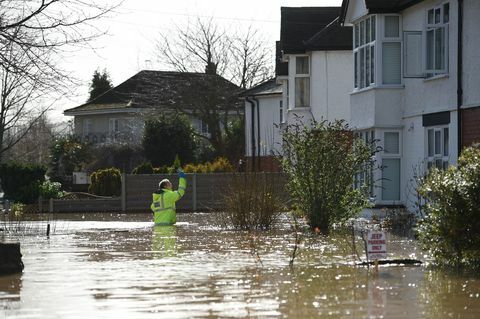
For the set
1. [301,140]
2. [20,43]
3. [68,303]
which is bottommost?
[68,303]

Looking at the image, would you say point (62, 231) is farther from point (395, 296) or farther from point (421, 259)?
point (395, 296)

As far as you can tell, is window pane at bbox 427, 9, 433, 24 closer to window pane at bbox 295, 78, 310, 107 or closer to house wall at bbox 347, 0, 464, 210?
house wall at bbox 347, 0, 464, 210

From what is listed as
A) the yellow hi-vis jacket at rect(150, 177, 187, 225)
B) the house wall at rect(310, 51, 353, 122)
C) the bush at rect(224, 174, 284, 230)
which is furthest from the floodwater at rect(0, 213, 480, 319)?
the house wall at rect(310, 51, 353, 122)

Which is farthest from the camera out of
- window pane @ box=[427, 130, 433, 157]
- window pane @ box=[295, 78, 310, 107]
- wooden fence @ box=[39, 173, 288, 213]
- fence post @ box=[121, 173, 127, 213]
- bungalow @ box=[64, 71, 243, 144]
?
bungalow @ box=[64, 71, 243, 144]

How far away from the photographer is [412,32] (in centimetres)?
2691

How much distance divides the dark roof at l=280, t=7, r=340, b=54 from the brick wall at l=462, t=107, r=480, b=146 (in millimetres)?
17387

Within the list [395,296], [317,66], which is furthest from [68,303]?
[317,66]

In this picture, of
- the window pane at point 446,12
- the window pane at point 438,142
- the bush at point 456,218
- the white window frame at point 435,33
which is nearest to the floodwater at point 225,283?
the bush at point 456,218

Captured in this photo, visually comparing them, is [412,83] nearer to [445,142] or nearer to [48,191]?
[445,142]

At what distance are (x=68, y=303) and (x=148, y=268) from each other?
153 inches

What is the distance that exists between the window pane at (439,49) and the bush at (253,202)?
4.76 m

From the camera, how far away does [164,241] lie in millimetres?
22703

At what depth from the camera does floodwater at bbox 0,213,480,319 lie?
12266 mm

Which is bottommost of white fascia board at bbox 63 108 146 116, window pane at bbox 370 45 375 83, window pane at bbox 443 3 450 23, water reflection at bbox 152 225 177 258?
water reflection at bbox 152 225 177 258
